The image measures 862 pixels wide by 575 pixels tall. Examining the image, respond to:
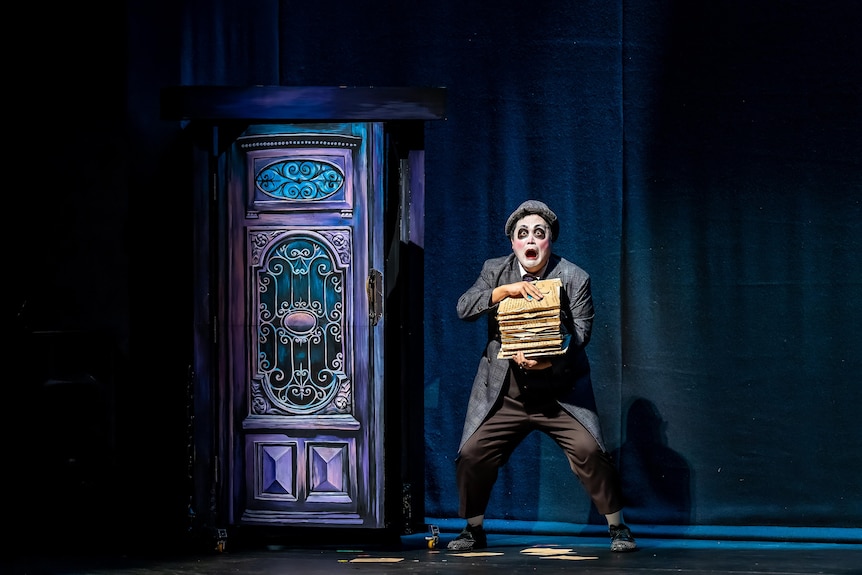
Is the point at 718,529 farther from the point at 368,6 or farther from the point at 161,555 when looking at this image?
the point at 368,6

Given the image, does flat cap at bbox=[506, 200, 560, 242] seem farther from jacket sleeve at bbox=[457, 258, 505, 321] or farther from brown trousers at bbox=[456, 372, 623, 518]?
brown trousers at bbox=[456, 372, 623, 518]

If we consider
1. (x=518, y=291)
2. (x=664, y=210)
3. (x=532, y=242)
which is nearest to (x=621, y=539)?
(x=518, y=291)

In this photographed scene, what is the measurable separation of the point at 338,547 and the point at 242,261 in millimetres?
1281

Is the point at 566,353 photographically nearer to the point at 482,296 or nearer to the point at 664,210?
the point at 482,296

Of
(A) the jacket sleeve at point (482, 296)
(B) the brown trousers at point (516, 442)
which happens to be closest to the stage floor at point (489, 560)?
(B) the brown trousers at point (516, 442)

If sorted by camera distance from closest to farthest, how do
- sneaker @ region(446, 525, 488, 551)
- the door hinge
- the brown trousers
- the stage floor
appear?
the stage floor → the brown trousers → sneaker @ region(446, 525, 488, 551) → the door hinge

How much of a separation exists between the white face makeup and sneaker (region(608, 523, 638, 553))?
1094mm

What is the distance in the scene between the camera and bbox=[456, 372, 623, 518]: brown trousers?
447cm

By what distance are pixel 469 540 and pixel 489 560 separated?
0.91 ft

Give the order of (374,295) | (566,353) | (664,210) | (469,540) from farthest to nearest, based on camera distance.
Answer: (664,210) → (374,295) → (469,540) → (566,353)

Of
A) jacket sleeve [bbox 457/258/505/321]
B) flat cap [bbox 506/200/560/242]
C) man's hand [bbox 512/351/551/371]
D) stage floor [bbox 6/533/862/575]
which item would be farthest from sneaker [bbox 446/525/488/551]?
flat cap [bbox 506/200/560/242]

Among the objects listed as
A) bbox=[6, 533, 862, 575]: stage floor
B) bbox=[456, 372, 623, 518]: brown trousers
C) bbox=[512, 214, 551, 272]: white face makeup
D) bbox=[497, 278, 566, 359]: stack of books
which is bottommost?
bbox=[6, 533, 862, 575]: stage floor

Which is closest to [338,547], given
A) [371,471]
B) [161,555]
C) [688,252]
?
[371,471]

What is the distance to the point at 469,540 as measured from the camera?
15.3 ft
